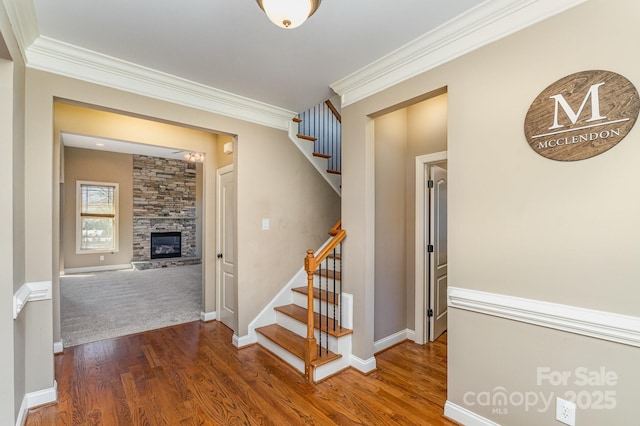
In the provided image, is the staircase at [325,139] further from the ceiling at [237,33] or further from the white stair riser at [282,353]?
the white stair riser at [282,353]

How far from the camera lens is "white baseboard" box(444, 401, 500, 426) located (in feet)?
6.00

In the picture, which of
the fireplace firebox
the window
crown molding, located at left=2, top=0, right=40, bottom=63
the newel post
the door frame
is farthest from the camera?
the fireplace firebox

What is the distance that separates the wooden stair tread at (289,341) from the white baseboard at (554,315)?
1248mm

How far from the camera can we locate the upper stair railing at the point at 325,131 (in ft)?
15.1

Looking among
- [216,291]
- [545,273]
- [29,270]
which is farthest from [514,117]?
[216,291]

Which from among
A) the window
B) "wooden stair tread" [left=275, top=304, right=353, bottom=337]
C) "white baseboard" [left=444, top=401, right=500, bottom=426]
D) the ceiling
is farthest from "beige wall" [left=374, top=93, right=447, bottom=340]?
the window

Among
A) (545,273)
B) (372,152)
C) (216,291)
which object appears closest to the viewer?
(545,273)

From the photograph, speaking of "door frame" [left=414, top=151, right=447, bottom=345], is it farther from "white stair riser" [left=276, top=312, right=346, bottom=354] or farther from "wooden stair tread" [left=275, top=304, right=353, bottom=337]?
"white stair riser" [left=276, top=312, right=346, bottom=354]

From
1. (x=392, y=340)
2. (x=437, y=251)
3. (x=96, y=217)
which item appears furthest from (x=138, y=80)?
(x=96, y=217)

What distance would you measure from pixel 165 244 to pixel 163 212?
954mm

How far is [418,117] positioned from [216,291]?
3487 mm

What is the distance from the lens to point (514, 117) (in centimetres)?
172

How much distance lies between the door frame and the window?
7881 mm

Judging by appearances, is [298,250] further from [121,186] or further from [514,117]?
[121,186]
